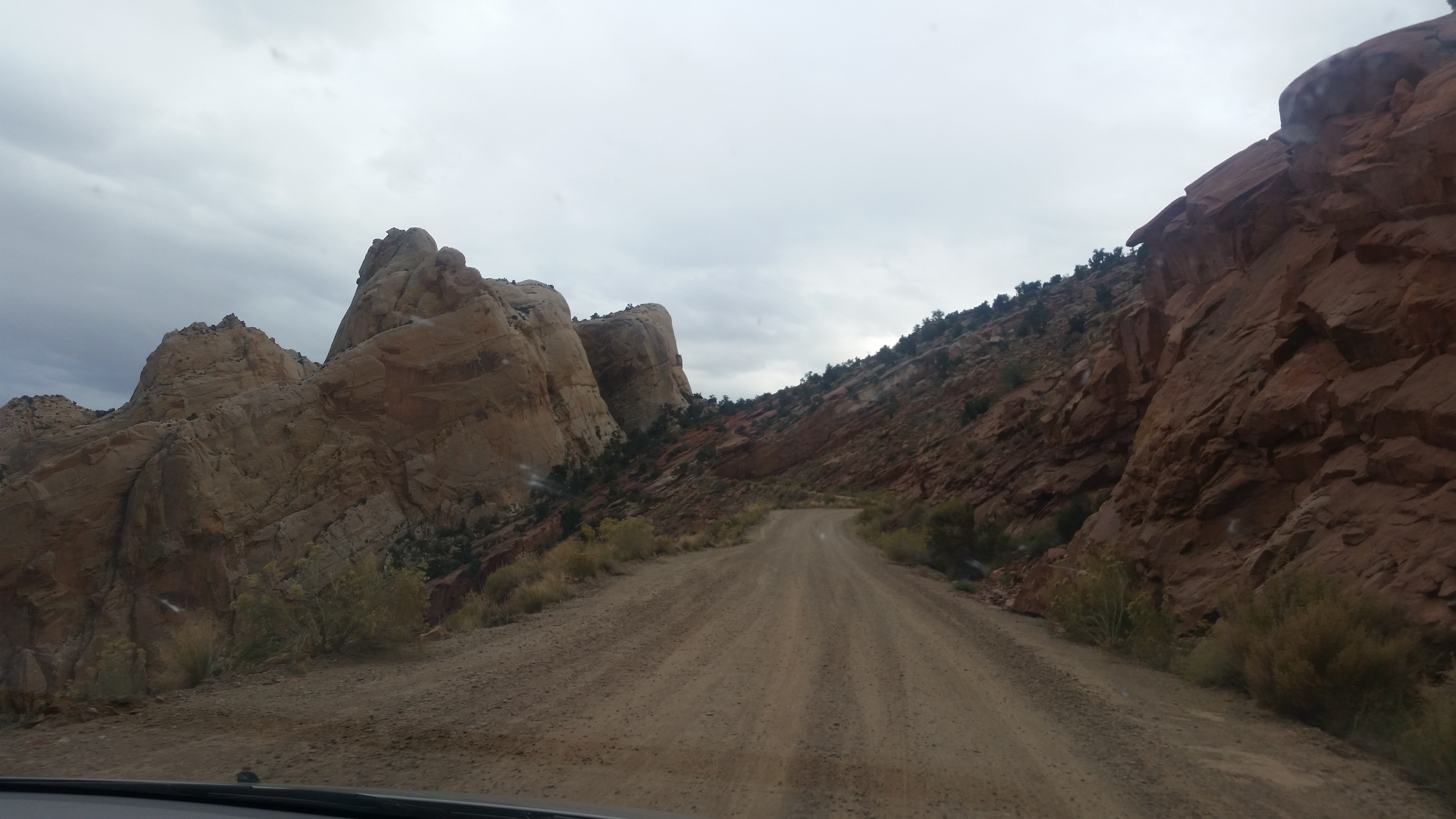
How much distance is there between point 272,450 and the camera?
145ft

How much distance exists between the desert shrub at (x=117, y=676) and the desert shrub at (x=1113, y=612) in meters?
11.5

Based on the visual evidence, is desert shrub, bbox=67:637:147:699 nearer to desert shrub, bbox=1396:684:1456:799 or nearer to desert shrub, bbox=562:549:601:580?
desert shrub, bbox=562:549:601:580

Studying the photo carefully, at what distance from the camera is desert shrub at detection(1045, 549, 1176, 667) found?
10.9 metres

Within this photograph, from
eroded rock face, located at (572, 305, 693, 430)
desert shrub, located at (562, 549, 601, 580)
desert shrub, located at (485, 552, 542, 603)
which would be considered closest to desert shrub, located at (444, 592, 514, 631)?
desert shrub, located at (485, 552, 542, 603)

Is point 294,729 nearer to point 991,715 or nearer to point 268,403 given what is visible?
point 991,715

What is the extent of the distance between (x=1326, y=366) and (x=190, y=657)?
14.7 meters

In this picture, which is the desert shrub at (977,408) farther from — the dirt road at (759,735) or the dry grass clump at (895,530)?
the dirt road at (759,735)

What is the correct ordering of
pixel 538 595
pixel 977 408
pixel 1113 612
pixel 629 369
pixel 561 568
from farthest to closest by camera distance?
1. pixel 629 369
2. pixel 977 408
3. pixel 561 568
4. pixel 538 595
5. pixel 1113 612

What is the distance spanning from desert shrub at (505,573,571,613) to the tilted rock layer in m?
24.4

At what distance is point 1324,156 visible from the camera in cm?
1309

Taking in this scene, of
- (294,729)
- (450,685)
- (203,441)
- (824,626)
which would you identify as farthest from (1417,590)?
(203,441)

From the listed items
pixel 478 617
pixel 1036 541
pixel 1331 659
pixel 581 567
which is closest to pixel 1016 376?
pixel 1036 541

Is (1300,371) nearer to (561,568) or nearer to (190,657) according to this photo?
(561,568)

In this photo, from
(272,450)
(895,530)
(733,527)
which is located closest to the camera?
(895,530)
